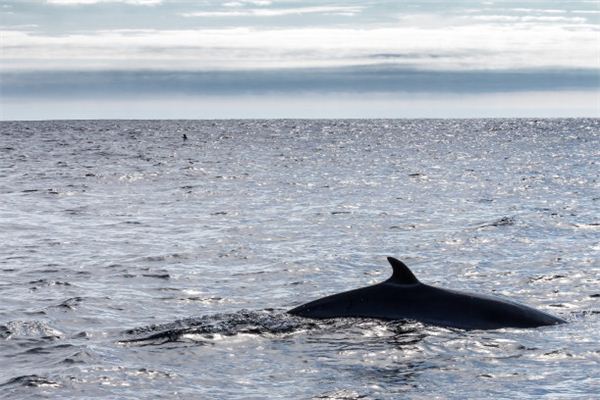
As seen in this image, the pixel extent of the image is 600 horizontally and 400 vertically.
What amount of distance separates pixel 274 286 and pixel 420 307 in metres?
4.97

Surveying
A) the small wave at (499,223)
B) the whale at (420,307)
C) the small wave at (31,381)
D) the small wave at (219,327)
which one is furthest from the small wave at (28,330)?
the small wave at (499,223)

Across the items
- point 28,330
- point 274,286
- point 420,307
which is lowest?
point 274,286

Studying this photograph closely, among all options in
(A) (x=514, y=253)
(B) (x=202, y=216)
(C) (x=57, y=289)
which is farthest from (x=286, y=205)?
(C) (x=57, y=289)

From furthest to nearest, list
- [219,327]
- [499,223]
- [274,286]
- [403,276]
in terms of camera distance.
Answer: [499,223], [274,286], [219,327], [403,276]

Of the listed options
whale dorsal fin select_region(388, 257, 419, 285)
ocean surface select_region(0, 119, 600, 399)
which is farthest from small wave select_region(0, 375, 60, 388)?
whale dorsal fin select_region(388, 257, 419, 285)

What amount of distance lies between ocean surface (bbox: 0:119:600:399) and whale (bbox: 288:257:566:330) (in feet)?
0.78

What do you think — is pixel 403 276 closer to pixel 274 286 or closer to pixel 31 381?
pixel 274 286

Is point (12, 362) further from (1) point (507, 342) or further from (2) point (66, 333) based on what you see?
(1) point (507, 342)

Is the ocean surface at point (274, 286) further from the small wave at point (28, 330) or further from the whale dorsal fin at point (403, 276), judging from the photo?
Result: the whale dorsal fin at point (403, 276)

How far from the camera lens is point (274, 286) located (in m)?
18.3

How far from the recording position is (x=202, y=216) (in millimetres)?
31203

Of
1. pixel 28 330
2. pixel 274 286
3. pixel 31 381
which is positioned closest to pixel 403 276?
pixel 274 286

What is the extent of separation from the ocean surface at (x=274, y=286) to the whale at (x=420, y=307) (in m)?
0.24

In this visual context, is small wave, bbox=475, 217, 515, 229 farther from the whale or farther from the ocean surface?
the whale
